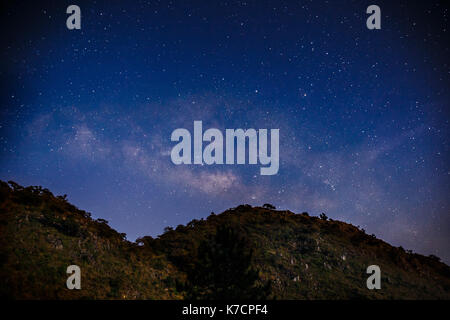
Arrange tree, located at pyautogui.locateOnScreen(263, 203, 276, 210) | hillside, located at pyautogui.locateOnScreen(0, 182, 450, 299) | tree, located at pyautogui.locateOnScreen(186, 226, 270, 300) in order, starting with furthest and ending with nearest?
tree, located at pyautogui.locateOnScreen(263, 203, 276, 210), hillside, located at pyautogui.locateOnScreen(0, 182, 450, 299), tree, located at pyautogui.locateOnScreen(186, 226, 270, 300)

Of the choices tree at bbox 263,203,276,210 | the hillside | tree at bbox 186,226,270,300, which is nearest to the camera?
tree at bbox 186,226,270,300

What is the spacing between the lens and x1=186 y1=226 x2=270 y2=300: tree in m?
12.3

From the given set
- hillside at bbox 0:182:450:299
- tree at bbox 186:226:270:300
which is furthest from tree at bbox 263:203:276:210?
tree at bbox 186:226:270:300

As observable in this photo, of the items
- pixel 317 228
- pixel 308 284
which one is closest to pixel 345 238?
pixel 317 228

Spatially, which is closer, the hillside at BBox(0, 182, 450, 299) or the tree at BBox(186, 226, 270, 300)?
the tree at BBox(186, 226, 270, 300)

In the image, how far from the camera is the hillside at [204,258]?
41.0 feet

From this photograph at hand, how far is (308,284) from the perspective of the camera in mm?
18594

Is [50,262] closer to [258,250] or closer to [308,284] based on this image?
[258,250]

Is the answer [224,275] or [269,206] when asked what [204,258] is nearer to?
[224,275]

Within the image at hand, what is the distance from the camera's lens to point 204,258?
12812 millimetres

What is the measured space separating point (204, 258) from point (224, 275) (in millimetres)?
1100

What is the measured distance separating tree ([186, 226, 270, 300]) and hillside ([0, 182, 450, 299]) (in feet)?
0.13

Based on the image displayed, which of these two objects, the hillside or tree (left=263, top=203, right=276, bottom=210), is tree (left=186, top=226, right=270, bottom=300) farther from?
tree (left=263, top=203, right=276, bottom=210)

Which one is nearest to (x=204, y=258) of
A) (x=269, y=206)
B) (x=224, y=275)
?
(x=224, y=275)
